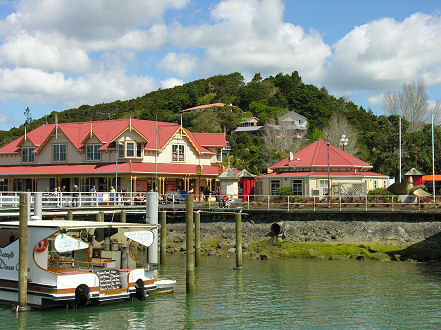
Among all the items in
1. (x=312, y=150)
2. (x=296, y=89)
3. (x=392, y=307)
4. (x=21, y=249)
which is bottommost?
(x=392, y=307)

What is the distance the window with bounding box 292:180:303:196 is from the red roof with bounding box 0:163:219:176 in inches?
501

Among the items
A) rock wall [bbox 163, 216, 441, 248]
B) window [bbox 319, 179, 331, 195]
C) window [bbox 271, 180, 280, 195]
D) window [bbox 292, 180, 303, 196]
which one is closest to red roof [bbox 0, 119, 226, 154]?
window [bbox 271, 180, 280, 195]

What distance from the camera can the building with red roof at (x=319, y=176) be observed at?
47.9 metres

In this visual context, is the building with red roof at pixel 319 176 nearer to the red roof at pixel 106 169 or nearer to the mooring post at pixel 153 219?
the red roof at pixel 106 169

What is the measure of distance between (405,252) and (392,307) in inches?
506

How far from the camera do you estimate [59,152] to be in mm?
60375

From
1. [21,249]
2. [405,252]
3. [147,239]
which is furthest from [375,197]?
[21,249]

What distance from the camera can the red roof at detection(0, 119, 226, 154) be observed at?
58.2 meters

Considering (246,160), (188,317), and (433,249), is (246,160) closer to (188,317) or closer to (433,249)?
(433,249)

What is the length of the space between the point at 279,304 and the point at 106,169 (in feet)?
110

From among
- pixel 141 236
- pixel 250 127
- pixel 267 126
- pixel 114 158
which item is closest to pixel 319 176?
pixel 114 158

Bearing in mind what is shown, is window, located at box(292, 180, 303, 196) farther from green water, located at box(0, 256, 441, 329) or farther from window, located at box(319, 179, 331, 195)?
green water, located at box(0, 256, 441, 329)

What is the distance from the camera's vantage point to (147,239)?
25062mm

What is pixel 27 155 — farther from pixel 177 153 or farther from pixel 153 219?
pixel 153 219
